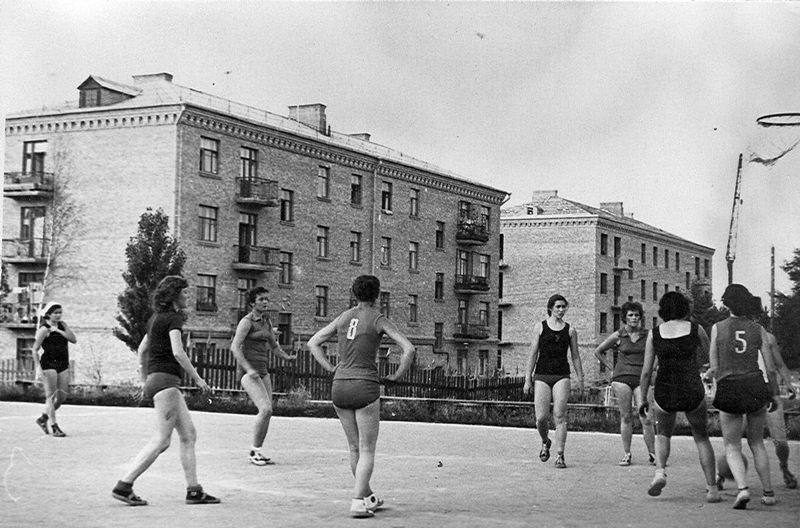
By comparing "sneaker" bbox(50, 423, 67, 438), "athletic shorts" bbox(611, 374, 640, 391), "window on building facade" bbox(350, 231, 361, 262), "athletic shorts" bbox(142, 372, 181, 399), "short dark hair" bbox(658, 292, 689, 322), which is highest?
"window on building facade" bbox(350, 231, 361, 262)

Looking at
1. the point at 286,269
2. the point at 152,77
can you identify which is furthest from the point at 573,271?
the point at 152,77

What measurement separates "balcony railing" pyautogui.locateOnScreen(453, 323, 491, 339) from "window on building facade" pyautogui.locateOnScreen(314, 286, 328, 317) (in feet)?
17.2

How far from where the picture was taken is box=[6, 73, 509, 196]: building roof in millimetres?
25281

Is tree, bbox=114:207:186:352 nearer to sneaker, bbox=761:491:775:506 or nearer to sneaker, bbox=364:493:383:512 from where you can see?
sneaker, bbox=364:493:383:512

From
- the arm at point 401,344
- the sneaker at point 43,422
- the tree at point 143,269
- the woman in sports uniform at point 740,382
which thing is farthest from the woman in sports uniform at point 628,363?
the tree at point 143,269

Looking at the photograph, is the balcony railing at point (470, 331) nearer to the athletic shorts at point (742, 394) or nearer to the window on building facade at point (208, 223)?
the window on building facade at point (208, 223)

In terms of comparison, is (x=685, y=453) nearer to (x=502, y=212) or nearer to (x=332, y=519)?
(x=332, y=519)

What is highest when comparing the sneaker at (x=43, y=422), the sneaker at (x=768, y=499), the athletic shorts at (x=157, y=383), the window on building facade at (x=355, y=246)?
the window on building facade at (x=355, y=246)

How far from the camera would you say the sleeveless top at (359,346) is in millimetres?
7879

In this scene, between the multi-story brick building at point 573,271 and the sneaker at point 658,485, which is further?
the multi-story brick building at point 573,271

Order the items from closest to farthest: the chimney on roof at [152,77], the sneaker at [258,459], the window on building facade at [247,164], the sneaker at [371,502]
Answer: the sneaker at [371,502], the sneaker at [258,459], the chimney on roof at [152,77], the window on building facade at [247,164]

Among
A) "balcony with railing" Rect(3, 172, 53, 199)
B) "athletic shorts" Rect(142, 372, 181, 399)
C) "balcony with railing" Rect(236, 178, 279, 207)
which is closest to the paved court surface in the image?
"athletic shorts" Rect(142, 372, 181, 399)

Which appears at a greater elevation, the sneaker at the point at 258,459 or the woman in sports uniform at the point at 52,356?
the woman in sports uniform at the point at 52,356

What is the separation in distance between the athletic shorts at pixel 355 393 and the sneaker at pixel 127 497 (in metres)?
1.78
